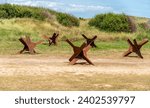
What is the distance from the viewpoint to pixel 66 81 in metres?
14.5

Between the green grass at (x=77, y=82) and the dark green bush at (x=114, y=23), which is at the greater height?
the green grass at (x=77, y=82)

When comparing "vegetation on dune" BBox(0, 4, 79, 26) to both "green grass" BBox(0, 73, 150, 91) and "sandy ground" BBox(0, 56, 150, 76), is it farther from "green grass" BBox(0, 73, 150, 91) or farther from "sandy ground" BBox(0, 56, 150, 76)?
"green grass" BBox(0, 73, 150, 91)

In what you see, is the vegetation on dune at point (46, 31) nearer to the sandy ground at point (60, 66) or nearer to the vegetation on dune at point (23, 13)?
the vegetation on dune at point (23, 13)

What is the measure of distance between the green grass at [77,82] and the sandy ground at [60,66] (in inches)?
38.9

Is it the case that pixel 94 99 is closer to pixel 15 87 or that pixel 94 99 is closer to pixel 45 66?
pixel 15 87

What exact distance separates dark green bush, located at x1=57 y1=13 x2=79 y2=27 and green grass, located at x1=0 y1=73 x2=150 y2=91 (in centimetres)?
3995

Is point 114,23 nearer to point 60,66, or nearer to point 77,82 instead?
point 60,66

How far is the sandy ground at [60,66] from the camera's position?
16.8 m

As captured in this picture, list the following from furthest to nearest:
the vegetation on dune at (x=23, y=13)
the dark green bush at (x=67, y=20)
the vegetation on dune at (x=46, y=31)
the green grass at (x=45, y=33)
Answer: the dark green bush at (x=67, y=20)
the vegetation on dune at (x=23, y=13)
the vegetation on dune at (x=46, y=31)
the green grass at (x=45, y=33)

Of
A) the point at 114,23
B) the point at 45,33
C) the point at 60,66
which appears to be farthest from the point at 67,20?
the point at 60,66

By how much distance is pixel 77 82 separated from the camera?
14.4m

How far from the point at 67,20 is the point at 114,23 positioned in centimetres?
694

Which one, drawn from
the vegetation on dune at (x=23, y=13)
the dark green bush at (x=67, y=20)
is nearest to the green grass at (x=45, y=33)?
the vegetation on dune at (x=23, y=13)

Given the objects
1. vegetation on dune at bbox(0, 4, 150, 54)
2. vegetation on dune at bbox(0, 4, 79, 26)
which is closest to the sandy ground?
vegetation on dune at bbox(0, 4, 150, 54)
